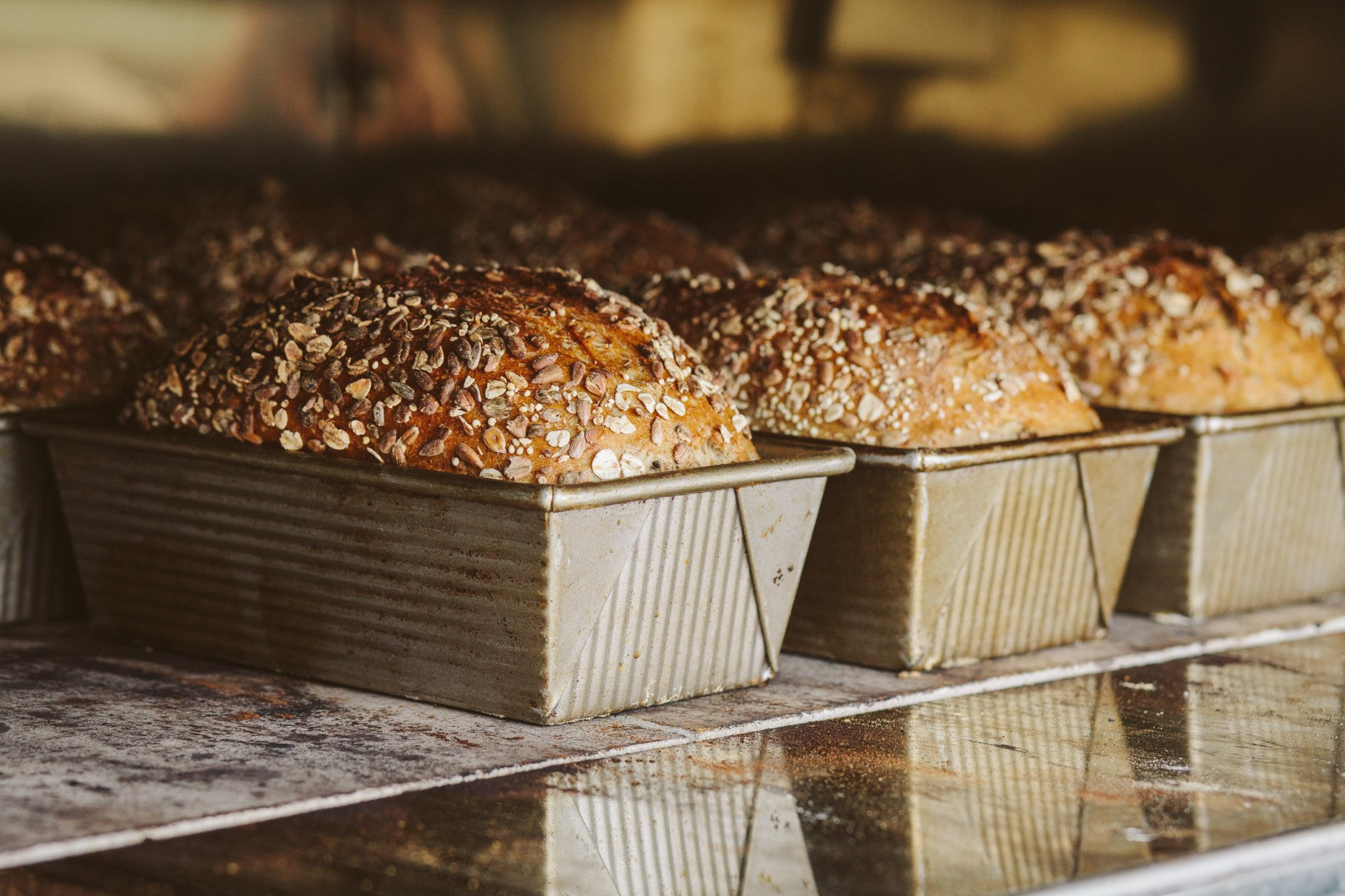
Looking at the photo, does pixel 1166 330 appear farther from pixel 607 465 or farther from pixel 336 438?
pixel 336 438

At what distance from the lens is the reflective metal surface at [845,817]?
170 cm

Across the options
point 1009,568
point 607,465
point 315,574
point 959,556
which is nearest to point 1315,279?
point 1009,568

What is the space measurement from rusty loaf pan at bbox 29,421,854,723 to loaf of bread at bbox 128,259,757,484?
0.07 meters

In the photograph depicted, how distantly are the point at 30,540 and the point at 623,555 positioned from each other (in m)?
1.07

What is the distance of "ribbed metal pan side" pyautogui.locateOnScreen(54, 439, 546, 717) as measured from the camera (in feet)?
7.12

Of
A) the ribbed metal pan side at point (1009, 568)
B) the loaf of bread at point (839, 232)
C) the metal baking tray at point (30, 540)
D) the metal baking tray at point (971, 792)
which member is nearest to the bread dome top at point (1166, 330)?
the ribbed metal pan side at point (1009, 568)

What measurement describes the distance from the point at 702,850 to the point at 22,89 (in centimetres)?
388

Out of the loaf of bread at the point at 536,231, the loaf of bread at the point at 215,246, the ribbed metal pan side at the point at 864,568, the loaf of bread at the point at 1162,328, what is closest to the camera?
the ribbed metal pan side at the point at 864,568

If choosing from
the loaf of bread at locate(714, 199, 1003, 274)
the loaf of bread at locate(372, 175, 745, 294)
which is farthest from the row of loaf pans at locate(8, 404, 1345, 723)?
the loaf of bread at locate(714, 199, 1003, 274)

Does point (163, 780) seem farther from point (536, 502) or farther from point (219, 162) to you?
point (219, 162)

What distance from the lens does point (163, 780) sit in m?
1.96

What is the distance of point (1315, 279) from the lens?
3771 mm

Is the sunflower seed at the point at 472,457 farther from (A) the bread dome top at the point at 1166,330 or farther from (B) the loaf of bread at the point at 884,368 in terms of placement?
(A) the bread dome top at the point at 1166,330

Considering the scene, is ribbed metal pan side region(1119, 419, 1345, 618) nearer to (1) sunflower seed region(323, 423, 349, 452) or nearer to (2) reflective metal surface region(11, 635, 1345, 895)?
(2) reflective metal surface region(11, 635, 1345, 895)
